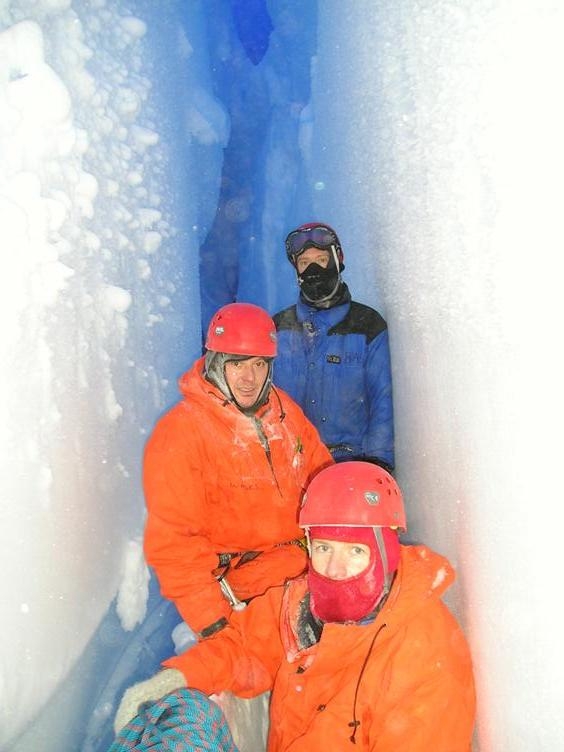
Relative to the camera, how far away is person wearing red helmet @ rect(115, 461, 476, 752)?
3.84 feet

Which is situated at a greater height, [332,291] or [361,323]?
[332,291]

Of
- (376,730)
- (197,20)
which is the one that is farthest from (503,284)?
(197,20)

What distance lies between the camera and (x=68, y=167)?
189 cm

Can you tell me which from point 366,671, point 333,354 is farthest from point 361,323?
point 366,671

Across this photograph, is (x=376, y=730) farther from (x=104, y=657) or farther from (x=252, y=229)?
(x=252, y=229)

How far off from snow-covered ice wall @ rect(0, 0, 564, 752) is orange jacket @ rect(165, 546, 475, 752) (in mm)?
113

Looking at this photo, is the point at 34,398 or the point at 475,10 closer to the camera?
the point at 475,10

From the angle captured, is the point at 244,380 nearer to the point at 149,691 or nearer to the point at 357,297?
the point at 149,691

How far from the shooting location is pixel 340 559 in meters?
1.34

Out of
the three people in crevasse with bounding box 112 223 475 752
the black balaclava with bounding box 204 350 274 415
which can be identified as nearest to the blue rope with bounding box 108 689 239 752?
the three people in crevasse with bounding box 112 223 475 752

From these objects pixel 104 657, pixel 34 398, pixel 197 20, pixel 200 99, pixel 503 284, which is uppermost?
pixel 197 20

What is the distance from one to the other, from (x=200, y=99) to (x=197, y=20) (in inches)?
22.9

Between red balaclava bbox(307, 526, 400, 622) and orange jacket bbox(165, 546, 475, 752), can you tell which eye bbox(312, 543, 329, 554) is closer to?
red balaclava bbox(307, 526, 400, 622)

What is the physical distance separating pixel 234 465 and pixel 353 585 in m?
0.67
